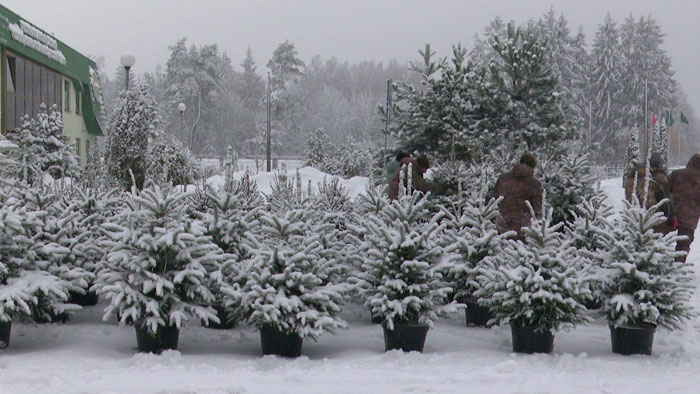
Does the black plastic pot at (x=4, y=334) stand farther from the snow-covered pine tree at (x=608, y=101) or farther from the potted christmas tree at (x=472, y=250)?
the snow-covered pine tree at (x=608, y=101)

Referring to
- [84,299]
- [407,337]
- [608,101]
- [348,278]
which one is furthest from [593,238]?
[608,101]

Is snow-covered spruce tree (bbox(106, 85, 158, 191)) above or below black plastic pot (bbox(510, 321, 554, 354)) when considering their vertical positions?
above

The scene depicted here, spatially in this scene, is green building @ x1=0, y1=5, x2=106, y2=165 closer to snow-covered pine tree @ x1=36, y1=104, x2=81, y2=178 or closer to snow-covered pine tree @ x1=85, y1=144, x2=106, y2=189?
snow-covered pine tree @ x1=36, y1=104, x2=81, y2=178

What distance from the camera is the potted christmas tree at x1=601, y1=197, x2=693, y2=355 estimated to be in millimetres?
7207

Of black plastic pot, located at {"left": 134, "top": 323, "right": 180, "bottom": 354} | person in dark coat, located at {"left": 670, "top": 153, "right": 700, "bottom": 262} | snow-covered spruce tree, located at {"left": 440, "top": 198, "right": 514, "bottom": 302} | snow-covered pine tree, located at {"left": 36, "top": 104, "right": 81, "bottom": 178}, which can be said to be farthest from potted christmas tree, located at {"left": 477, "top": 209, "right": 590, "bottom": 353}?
snow-covered pine tree, located at {"left": 36, "top": 104, "right": 81, "bottom": 178}

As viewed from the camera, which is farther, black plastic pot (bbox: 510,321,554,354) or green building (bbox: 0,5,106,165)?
green building (bbox: 0,5,106,165)

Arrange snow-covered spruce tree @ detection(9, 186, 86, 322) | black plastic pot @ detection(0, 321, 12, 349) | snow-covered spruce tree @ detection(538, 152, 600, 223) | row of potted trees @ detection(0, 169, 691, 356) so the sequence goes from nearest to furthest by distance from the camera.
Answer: row of potted trees @ detection(0, 169, 691, 356), black plastic pot @ detection(0, 321, 12, 349), snow-covered spruce tree @ detection(9, 186, 86, 322), snow-covered spruce tree @ detection(538, 152, 600, 223)

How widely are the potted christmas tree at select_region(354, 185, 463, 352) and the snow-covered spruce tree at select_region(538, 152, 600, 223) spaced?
5095mm

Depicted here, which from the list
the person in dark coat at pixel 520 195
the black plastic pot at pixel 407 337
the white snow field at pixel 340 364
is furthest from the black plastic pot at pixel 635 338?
the person in dark coat at pixel 520 195

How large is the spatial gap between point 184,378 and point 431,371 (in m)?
2.02

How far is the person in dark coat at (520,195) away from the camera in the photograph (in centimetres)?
942

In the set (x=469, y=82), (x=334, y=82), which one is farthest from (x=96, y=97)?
(x=334, y=82)

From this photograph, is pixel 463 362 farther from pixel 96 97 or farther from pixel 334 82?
pixel 334 82

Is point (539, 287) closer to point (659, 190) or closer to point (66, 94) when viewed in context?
point (659, 190)
